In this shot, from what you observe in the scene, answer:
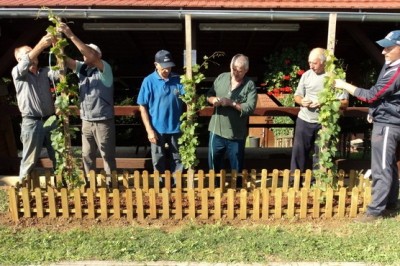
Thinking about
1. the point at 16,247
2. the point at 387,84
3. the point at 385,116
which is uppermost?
the point at 387,84

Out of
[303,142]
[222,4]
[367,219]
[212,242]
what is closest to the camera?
[212,242]

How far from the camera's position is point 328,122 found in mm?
4066

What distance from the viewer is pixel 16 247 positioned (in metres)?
3.44

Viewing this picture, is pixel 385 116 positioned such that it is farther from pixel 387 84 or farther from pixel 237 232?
pixel 237 232

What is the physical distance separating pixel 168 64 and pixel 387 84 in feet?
7.60

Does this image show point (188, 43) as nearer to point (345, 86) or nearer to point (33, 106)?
point (345, 86)

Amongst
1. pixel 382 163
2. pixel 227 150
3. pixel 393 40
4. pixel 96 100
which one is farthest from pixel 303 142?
pixel 96 100

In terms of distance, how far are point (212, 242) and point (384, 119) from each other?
2100mm

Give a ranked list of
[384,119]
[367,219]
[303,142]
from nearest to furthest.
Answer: [384,119]
[367,219]
[303,142]

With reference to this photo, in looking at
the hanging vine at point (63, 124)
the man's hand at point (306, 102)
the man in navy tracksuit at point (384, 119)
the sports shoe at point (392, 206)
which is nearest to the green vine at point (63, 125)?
the hanging vine at point (63, 124)

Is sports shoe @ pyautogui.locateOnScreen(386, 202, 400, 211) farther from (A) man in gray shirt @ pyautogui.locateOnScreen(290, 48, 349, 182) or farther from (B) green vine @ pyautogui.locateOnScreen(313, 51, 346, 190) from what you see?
(A) man in gray shirt @ pyautogui.locateOnScreen(290, 48, 349, 182)

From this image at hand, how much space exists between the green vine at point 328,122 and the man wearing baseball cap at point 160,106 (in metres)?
1.64

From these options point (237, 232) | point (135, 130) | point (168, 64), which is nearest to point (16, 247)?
Result: point (237, 232)

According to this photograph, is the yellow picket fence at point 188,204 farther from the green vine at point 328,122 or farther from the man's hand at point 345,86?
the man's hand at point 345,86
